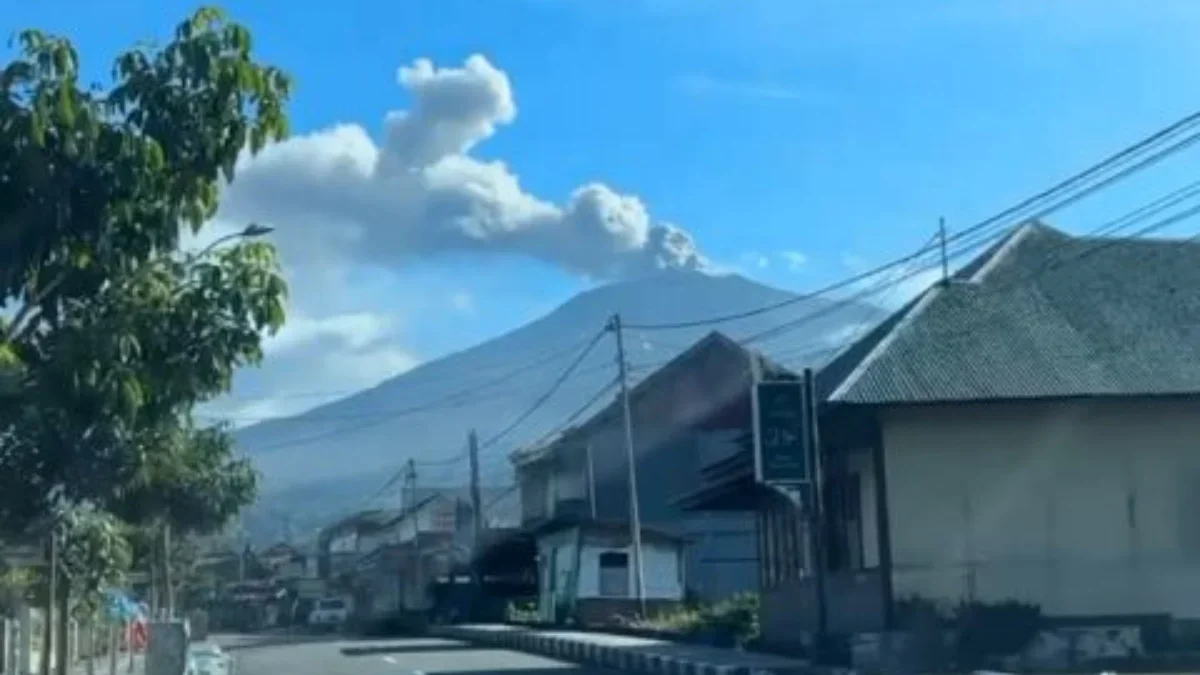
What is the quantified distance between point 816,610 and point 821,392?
3.76 m

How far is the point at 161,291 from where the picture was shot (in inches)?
418

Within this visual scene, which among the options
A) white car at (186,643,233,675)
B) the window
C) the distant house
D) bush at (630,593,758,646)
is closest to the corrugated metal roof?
bush at (630,593,758,646)

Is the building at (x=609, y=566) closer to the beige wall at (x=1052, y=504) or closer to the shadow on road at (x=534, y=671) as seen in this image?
the shadow on road at (x=534, y=671)

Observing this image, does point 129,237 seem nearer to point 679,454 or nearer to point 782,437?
point 782,437

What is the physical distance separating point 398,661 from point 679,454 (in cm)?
2949

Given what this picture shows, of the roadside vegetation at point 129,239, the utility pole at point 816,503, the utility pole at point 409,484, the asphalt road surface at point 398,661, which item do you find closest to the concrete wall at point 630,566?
the asphalt road surface at point 398,661

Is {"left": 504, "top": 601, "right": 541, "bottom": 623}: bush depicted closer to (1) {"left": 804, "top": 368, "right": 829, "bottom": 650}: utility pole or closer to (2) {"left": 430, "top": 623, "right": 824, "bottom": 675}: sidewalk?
(2) {"left": 430, "top": 623, "right": 824, "bottom": 675}: sidewalk

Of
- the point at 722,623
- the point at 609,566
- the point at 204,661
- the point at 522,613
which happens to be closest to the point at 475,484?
the point at 522,613

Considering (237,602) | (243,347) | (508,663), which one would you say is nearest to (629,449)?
(508,663)

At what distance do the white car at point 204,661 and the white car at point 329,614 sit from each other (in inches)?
2402

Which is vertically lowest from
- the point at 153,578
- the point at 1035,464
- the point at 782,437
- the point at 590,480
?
the point at 153,578

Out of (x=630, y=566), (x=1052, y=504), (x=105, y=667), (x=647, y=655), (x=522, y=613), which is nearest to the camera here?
(x=1052, y=504)

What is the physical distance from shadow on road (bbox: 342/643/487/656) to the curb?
0.87 m

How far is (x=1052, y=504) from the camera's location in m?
33.4
